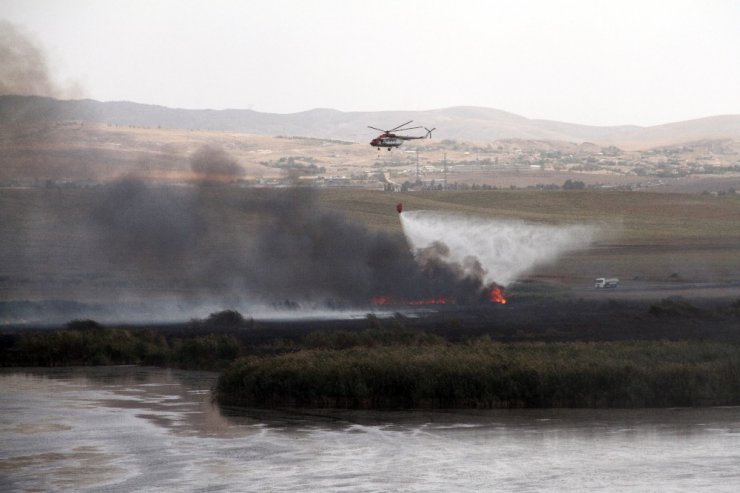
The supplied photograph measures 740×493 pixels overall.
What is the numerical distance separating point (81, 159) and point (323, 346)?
76.7 metres

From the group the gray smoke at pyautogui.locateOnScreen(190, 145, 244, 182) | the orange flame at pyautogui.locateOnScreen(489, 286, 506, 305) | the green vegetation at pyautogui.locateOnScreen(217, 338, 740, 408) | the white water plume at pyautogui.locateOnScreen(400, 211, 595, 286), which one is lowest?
the orange flame at pyautogui.locateOnScreen(489, 286, 506, 305)

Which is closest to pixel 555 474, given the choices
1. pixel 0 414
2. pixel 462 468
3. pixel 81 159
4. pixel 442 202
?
pixel 462 468

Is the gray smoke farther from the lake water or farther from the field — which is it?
the lake water

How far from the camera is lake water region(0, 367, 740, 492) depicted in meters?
41.9

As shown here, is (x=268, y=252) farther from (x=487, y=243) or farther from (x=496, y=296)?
(x=496, y=296)

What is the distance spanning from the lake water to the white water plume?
208ft

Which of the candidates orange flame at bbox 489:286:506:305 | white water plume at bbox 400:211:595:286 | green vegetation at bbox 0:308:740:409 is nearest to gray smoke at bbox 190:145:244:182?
white water plume at bbox 400:211:595:286

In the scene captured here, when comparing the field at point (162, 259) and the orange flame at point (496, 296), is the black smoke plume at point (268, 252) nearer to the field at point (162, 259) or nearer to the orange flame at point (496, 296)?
the field at point (162, 259)

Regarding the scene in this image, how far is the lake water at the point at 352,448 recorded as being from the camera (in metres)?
41.9

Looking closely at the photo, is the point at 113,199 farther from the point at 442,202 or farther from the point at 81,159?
the point at 442,202

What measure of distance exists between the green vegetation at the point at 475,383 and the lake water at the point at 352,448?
1463 millimetres

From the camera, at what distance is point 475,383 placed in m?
55.9

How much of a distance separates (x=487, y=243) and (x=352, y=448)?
80121mm

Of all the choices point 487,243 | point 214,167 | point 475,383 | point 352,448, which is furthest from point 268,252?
point 352,448
